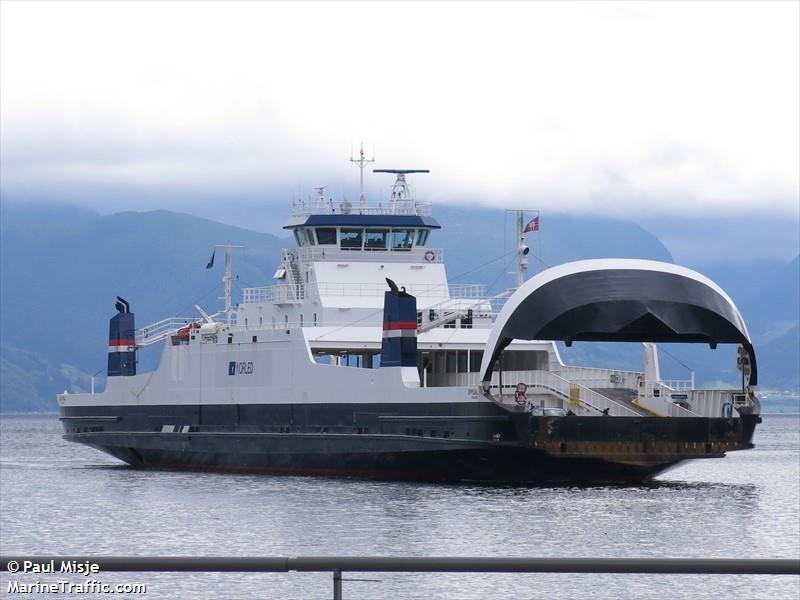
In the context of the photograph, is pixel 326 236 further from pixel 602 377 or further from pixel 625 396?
pixel 625 396

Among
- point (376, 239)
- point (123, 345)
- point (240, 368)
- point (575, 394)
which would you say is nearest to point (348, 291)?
point (376, 239)

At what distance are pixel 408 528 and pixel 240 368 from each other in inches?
702

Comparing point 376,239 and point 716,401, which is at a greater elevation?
point 376,239

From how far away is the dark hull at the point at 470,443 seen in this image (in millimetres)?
37125

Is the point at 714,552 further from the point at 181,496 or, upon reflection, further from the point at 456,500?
the point at 181,496

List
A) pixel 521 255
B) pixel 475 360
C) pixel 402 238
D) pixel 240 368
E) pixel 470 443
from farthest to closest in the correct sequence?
pixel 402 238 < pixel 240 368 < pixel 475 360 < pixel 521 255 < pixel 470 443

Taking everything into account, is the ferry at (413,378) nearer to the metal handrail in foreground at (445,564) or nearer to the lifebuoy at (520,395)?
the lifebuoy at (520,395)

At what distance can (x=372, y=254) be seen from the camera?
48219 mm

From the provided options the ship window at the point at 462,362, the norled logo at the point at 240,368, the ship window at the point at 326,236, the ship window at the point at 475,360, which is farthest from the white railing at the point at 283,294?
the ship window at the point at 475,360

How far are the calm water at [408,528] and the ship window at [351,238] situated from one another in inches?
327

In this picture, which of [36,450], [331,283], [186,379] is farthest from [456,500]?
[36,450]

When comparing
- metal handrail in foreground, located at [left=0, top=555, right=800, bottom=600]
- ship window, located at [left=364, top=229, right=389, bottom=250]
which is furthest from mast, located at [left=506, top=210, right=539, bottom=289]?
metal handrail in foreground, located at [left=0, top=555, right=800, bottom=600]

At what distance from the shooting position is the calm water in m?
22.7

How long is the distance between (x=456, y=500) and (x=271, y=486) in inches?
293
